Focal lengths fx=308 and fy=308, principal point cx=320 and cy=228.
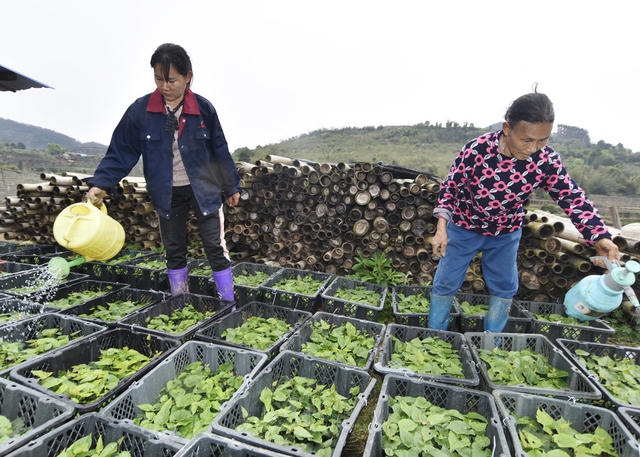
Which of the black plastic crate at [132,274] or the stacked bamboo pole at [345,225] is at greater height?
the stacked bamboo pole at [345,225]

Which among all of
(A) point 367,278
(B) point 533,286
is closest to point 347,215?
(A) point 367,278

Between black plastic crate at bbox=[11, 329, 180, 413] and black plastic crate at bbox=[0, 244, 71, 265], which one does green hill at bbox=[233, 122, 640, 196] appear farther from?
black plastic crate at bbox=[11, 329, 180, 413]

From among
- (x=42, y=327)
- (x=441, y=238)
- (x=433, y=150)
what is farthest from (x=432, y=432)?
(x=433, y=150)

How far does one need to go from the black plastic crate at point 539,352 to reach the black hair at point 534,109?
1655 mm

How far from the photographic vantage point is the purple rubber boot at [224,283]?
3.25 m

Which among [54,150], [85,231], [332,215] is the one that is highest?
[54,150]

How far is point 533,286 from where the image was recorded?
411 centimetres

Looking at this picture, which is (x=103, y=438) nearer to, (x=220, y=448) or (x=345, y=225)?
(x=220, y=448)

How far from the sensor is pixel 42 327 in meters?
2.62

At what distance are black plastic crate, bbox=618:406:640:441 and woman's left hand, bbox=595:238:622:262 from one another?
1003mm

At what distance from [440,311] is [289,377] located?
1.58 meters

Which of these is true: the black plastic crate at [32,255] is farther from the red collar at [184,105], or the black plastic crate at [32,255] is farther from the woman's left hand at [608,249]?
the woman's left hand at [608,249]

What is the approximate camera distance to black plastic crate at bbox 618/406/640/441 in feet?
5.33

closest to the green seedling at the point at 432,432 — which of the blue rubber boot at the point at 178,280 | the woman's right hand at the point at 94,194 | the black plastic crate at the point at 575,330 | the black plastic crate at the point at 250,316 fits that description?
the black plastic crate at the point at 250,316
